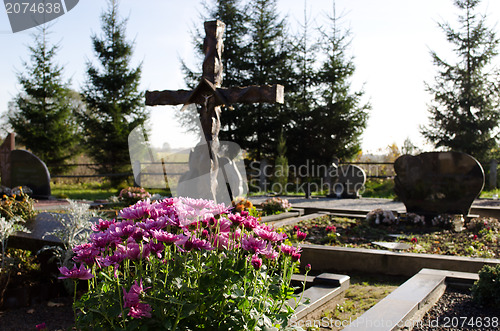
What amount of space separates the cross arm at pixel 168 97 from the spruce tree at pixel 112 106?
436 inches

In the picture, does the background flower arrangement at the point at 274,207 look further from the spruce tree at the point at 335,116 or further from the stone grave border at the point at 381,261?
the spruce tree at the point at 335,116

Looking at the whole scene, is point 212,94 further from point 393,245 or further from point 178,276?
point 178,276

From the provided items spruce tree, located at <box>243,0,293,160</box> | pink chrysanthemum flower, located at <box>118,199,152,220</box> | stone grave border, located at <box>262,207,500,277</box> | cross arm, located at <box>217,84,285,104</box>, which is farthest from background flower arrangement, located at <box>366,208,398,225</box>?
spruce tree, located at <box>243,0,293,160</box>

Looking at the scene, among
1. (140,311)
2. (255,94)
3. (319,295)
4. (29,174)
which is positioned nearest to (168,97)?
(255,94)

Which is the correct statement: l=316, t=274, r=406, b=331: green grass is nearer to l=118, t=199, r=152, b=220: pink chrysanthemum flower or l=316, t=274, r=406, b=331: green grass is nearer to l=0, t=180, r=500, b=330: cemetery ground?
l=0, t=180, r=500, b=330: cemetery ground

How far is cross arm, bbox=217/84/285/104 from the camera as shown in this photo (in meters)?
5.46

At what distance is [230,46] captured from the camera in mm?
17188

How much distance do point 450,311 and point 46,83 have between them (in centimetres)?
1809

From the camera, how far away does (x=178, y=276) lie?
1.87 metres

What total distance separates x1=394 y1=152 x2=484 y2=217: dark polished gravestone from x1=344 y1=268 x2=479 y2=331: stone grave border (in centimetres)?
332

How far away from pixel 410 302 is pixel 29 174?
29.8 ft

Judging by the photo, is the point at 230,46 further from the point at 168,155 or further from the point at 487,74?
the point at 487,74

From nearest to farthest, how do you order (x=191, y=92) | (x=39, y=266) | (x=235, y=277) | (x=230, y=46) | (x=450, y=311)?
(x=235, y=277)
(x=450, y=311)
(x=39, y=266)
(x=191, y=92)
(x=230, y=46)

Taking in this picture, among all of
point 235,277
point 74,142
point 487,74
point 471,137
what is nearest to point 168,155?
point 74,142
